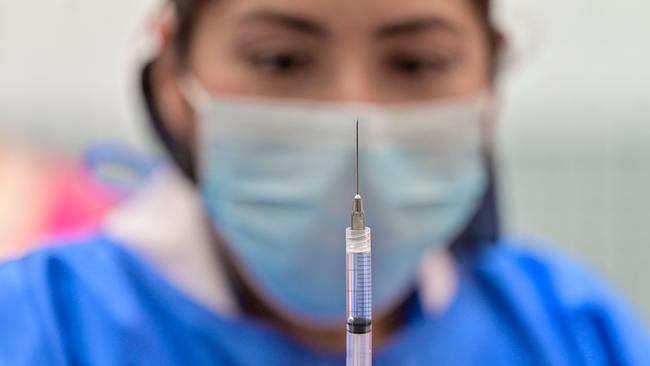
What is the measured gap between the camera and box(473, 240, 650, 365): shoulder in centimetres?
Answer: 79

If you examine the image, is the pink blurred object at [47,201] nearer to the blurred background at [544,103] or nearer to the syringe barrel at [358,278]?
the blurred background at [544,103]

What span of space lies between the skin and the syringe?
0.28m

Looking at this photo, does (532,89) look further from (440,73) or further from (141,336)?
(141,336)

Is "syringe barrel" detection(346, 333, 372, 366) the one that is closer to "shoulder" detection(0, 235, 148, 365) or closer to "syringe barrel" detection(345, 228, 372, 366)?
"syringe barrel" detection(345, 228, 372, 366)

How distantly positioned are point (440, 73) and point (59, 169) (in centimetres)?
90

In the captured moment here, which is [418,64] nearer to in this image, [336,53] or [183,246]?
[336,53]

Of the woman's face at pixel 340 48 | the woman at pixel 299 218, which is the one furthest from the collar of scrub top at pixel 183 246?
the woman's face at pixel 340 48

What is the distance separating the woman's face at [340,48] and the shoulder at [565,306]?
23 centimetres

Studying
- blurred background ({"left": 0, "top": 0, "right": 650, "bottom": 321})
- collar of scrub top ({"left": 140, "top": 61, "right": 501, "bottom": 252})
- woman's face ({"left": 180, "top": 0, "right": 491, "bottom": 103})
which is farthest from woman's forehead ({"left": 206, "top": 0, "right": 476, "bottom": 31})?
blurred background ({"left": 0, "top": 0, "right": 650, "bottom": 321})

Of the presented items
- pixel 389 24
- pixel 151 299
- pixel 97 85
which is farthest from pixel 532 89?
pixel 151 299

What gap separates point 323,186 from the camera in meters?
0.70

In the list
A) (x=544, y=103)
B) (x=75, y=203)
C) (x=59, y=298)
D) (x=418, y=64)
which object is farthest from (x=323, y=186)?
(x=544, y=103)

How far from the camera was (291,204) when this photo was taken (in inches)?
28.8

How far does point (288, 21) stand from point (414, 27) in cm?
11
